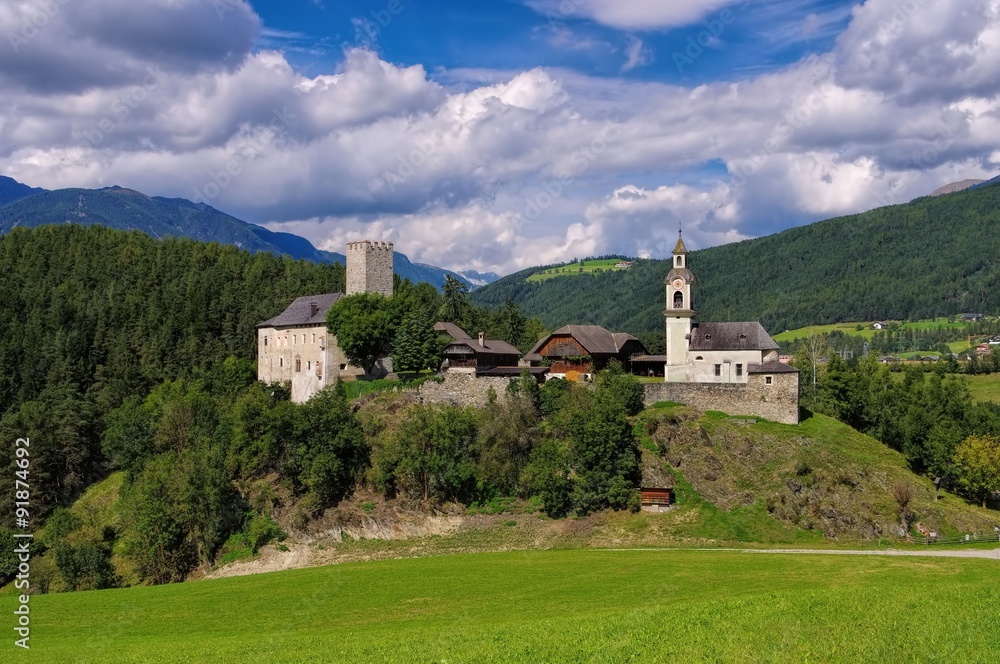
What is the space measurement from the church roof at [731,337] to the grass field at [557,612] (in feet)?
62.3

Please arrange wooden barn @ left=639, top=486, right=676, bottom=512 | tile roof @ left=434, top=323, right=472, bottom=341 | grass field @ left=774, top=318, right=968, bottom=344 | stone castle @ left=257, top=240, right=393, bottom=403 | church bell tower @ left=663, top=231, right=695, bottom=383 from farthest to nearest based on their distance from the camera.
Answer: grass field @ left=774, top=318, right=968, bottom=344
stone castle @ left=257, top=240, right=393, bottom=403
tile roof @ left=434, top=323, right=472, bottom=341
church bell tower @ left=663, top=231, right=695, bottom=383
wooden barn @ left=639, top=486, right=676, bottom=512

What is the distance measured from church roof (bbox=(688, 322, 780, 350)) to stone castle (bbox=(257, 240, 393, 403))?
24.7 m

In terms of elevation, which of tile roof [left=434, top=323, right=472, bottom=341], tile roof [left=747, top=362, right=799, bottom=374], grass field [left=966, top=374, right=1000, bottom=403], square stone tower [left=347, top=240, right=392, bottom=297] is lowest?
grass field [left=966, top=374, right=1000, bottom=403]

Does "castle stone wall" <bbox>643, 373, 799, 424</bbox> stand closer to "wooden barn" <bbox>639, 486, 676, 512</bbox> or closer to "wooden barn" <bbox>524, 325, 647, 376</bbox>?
"wooden barn" <bbox>524, 325, 647, 376</bbox>

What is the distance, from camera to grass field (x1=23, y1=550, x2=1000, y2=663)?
19.5m

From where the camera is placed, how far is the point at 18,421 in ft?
228

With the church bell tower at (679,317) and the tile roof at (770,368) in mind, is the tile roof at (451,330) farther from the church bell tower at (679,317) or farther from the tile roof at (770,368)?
the tile roof at (770,368)

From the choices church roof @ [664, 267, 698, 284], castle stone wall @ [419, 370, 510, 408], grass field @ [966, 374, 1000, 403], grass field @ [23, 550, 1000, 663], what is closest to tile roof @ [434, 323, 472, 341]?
castle stone wall @ [419, 370, 510, 408]

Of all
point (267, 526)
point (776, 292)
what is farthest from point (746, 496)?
point (776, 292)

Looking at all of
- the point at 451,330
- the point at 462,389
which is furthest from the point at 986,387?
the point at 462,389

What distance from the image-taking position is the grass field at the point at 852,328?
175375 mm

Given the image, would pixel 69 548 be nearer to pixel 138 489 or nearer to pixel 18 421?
pixel 138 489

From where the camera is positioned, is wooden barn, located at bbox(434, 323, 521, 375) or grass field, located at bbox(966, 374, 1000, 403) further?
grass field, located at bbox(966, 374, 1000, 403)

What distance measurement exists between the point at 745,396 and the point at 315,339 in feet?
114
